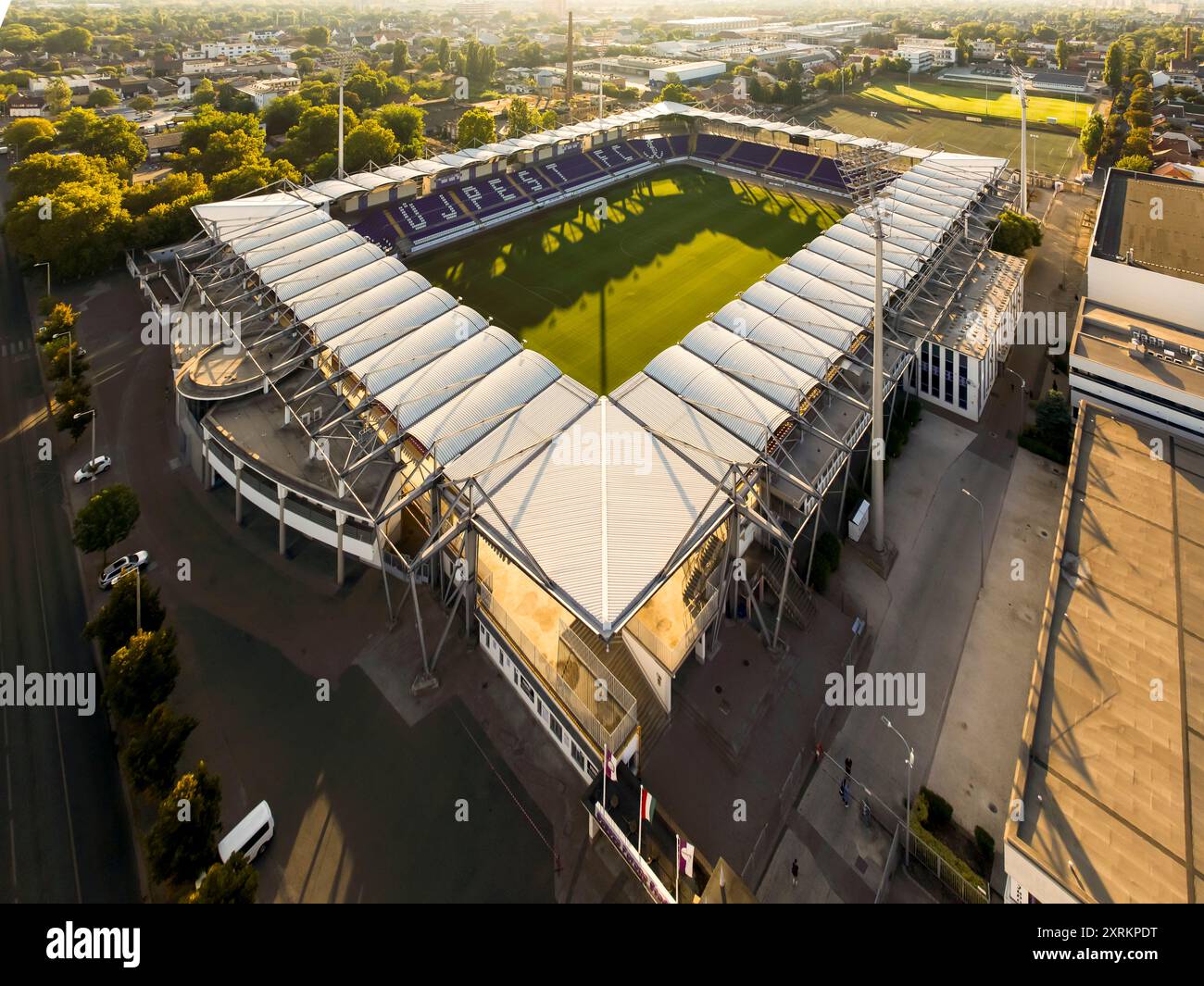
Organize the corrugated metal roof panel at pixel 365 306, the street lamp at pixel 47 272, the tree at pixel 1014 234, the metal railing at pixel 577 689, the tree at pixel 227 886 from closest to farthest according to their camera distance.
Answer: the tree at pixel 227 886 → the metal railing at pixel 577 689 → the corrugated metal roof panel at pixel 365 306 → the street lamp at pixel 47 272 → the tree at pixel 1014 234

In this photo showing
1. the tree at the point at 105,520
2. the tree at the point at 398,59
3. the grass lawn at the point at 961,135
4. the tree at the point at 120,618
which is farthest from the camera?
the tree at the point at 398,59

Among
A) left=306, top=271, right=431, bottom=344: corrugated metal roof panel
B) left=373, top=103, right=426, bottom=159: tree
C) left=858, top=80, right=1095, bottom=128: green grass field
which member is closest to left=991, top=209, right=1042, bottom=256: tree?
left=306, top=271, right=431, bottom=344: corrugated metal roof panel

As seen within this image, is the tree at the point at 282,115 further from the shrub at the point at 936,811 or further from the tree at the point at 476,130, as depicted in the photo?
the shrub at the point at 936,811

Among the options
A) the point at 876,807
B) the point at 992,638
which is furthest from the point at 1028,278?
the point at 876,807

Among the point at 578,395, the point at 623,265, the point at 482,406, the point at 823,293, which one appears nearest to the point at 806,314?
the point at 823,293

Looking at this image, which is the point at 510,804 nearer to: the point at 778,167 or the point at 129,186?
the point at 129,186

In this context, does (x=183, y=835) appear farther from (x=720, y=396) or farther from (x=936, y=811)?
(x=720, y=396)

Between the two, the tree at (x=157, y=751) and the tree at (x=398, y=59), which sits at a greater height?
the tree at (x=398, y=59)

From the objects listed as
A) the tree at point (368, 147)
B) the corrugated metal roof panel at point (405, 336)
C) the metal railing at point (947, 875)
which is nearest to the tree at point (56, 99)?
the tree at point (368, 147)
